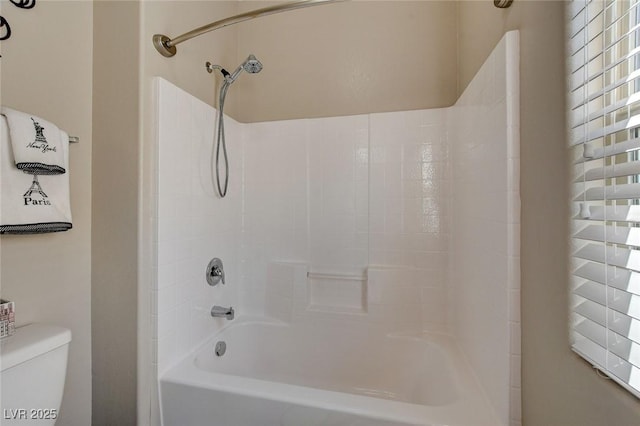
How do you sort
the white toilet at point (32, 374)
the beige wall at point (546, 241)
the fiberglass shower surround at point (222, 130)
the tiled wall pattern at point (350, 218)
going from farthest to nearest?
1. the tiled wall pattern at point (350, 218)
2. the fiberglass shower surround at point (222, 130)
3. the white toilet at point (32, 374)
4. the beige wall at point (546, 241)

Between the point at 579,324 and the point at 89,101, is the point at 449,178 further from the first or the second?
the point at 89,101

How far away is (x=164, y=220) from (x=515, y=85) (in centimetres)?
142

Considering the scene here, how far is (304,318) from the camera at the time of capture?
1783 millimetres

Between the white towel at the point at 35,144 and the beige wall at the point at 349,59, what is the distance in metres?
1.07

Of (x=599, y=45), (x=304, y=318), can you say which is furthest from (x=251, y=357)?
(x=599, y=45)

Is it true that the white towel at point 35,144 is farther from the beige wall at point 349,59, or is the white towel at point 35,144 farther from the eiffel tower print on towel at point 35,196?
the beige wall at point 349,59

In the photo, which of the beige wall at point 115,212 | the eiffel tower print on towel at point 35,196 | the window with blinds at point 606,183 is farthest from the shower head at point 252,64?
the window with blinds at point 606,183

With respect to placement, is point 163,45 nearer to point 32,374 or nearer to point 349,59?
point 349,59

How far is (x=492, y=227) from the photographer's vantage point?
1043mm

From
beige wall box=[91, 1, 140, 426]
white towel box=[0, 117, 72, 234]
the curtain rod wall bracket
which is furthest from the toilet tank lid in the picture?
the curtain rod wall bracket

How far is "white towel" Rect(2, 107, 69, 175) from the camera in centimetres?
86

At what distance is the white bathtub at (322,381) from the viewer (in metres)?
0.99

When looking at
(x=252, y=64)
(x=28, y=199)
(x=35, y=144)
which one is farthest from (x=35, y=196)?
(x=252, y=64)

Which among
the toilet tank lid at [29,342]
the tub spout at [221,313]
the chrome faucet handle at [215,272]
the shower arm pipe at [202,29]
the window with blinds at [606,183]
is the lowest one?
the tub spout at [221,313]
